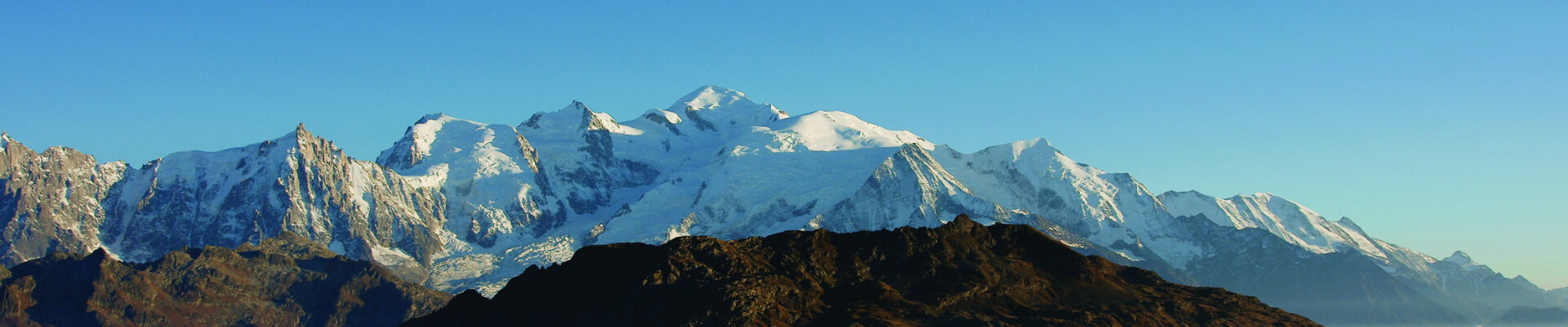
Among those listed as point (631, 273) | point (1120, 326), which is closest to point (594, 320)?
point (631, 273)

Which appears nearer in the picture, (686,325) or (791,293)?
(686,325)

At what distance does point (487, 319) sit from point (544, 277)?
360 inches

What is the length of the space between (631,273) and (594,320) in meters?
9.55

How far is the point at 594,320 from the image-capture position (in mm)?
180000

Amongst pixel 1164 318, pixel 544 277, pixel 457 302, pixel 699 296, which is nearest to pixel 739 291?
pixel 699 296

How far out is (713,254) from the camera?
190875mm

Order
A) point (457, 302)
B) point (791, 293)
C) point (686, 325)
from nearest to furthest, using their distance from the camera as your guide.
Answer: point (686, 325) → point (791, 293) → point (457, 302)

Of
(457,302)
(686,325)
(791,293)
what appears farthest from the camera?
(457,302)

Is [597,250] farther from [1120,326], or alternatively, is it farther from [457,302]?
[1120,326]

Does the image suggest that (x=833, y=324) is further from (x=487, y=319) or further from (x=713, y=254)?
(x=487, y=319)

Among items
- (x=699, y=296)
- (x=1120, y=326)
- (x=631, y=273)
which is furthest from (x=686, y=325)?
(x=1120, y=326)

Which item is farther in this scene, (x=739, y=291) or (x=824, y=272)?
(x=824, y=272)

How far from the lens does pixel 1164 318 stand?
19712 cm

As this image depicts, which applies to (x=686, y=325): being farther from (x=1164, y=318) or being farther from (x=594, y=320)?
(x=1164, y=318)
